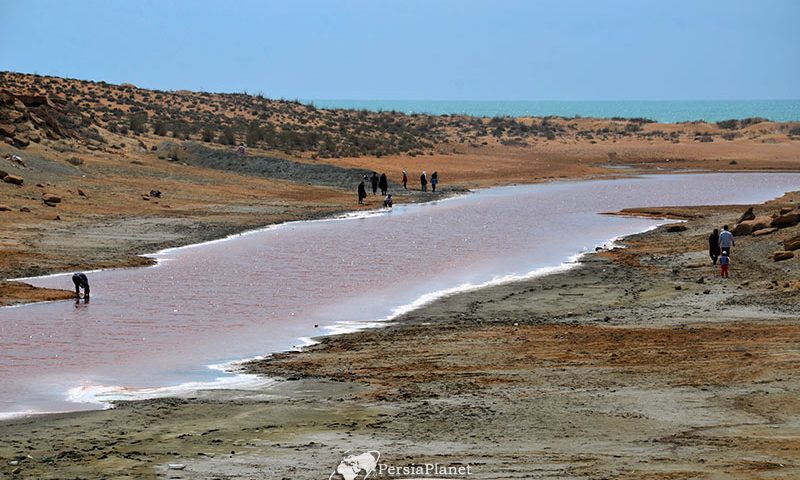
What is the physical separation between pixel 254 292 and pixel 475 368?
958 centimetres

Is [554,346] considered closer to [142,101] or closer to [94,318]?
[94,318]

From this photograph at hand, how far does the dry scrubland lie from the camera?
1112 centimetres

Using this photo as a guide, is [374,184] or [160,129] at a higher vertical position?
[160,129]

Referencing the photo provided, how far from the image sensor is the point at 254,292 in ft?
80.0

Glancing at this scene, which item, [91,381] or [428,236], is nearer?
[91,381]

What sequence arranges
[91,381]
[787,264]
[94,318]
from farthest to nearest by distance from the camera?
[787,264] < [94,318] < [91,381]

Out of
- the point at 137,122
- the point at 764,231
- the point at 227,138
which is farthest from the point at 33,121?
the point at 764,231

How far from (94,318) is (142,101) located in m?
57.7

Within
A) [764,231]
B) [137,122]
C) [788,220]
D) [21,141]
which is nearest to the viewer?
[788,220]

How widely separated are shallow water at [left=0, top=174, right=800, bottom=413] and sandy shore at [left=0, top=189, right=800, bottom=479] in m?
1.43

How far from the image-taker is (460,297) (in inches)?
910

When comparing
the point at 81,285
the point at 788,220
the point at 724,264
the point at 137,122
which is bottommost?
the point at 81,285

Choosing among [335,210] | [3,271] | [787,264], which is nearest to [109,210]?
[335,210]

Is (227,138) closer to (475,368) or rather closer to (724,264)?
(724,264)
